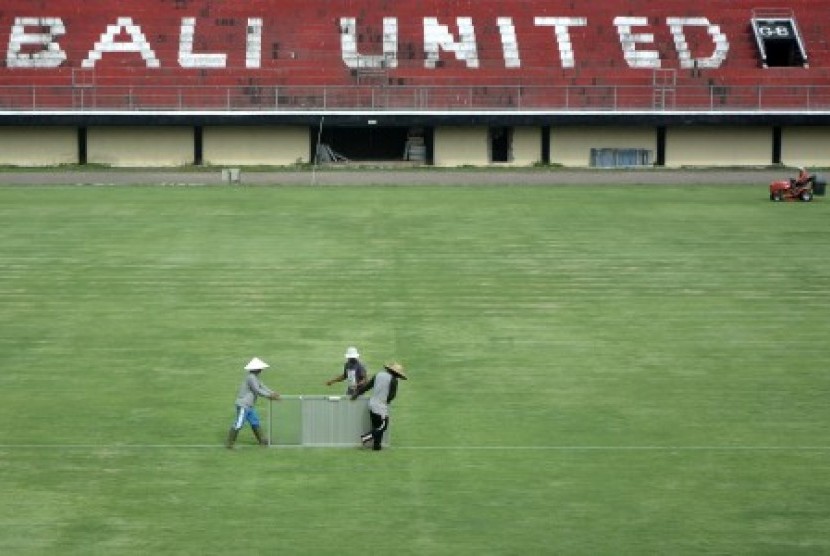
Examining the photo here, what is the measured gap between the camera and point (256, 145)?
261 feet

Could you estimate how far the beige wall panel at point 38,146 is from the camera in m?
79.0

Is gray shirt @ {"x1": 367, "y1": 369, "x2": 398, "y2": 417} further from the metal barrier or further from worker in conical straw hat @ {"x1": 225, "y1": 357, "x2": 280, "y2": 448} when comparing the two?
worker in conical straw hat @ {"x1": 225, "y1": 357, "x2": 280, "y2": 448}

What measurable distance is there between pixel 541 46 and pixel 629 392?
52.9 meters

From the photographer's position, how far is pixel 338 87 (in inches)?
3167

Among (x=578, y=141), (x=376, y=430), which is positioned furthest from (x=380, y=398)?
(x=578, y=141)

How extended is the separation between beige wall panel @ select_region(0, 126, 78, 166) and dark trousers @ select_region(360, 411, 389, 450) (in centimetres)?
5314

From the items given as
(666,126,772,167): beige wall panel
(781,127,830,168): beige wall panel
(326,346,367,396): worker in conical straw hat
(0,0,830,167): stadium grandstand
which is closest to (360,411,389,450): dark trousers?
(326,346,367,396): worker in conical straw hat

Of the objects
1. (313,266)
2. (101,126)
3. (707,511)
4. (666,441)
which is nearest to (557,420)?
(666,441)

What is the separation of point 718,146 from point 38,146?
3114 centimetres

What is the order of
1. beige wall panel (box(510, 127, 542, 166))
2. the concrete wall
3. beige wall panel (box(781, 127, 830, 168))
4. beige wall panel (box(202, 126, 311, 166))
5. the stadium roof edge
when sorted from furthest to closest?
beige wall panel (box(781, 127, 830, 168)) < beige wall panel (box(510, 127, 542, 166)) < the concrete wall < beige wall panel (box(202, 126, 311, 166)) < the stadium roof edge

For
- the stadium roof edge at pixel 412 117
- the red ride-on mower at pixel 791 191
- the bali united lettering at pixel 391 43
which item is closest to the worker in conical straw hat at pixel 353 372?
the red ride-on mower at pixel 791 191

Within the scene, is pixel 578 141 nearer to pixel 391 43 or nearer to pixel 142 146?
pixel 391 43

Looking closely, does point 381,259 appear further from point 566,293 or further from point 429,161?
point 429,161

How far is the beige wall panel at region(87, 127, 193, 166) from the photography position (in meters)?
79.4
